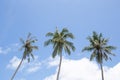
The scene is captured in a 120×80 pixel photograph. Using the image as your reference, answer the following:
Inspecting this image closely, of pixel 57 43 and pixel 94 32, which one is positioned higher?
pixel 94 32

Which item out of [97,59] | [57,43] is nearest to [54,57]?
[57,43]

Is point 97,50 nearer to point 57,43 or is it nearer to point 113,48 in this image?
point 113,48

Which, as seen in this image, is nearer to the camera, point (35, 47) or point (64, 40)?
point (64, 40)

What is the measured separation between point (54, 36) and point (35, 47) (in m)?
8.25

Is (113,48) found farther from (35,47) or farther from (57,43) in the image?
(35,47)

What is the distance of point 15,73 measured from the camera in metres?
73.2

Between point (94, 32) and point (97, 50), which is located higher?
point (94, 32)

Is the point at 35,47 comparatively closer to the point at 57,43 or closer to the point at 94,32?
the point at 57,43

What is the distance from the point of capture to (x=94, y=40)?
6975cm

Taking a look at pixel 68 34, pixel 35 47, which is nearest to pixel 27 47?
pixel 35 47

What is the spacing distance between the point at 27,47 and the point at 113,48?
20.9 meters

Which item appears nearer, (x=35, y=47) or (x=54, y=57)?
(x=54, y=57)

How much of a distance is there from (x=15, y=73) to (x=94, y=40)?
2073 centimetres

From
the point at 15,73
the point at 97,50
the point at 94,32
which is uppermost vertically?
the point at 94,32
